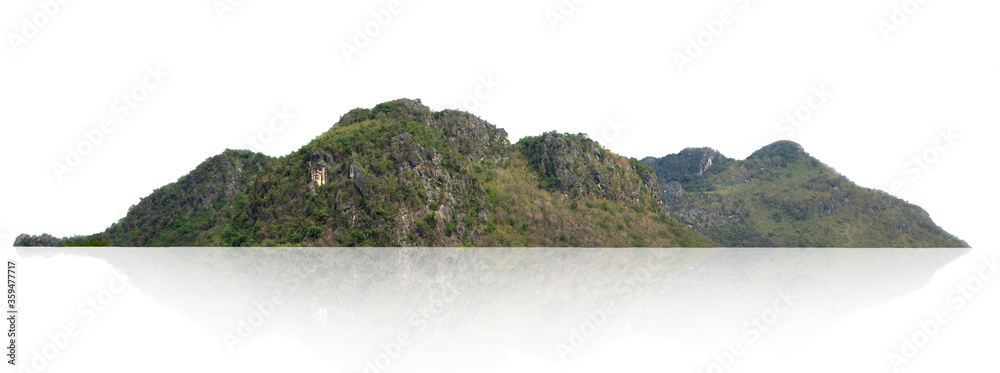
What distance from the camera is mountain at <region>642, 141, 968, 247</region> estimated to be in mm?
92125

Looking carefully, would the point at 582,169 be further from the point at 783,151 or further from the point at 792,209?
the point at 783,151

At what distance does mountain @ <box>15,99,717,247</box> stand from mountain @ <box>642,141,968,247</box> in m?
25.1

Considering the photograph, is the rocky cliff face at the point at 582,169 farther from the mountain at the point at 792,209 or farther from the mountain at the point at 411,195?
the mountain at the point at 792,209

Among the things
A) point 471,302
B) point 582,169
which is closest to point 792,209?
point 582,169

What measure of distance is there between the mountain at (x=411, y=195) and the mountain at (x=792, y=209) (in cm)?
2514

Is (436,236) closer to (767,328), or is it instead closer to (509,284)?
Result: (509,284)

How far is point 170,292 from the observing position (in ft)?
65.2

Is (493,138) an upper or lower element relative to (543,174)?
upper

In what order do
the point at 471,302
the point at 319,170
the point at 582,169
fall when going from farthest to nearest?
the point at 582,169, the point at 319,170, the point at 471,302

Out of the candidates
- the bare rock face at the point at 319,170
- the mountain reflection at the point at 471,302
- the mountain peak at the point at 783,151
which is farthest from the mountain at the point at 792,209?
the mountain reflection at the point at 471,302

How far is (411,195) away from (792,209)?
83488 millimetres

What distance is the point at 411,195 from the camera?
5275cm

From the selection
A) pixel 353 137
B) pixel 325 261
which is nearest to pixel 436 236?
pixel 353 137

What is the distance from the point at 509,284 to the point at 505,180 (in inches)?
1956
